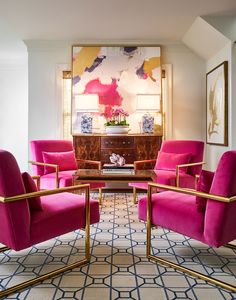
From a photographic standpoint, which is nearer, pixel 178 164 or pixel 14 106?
pixel 178 164

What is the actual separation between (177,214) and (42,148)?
2.82m

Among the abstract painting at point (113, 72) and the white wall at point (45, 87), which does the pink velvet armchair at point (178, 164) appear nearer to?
the abstract painting at point (113, 72)

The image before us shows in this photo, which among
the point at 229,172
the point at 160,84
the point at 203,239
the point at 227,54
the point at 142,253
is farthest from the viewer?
the point at 160,84

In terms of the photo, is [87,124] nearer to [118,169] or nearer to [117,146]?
[117,146]

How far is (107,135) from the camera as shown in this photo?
16.0ft

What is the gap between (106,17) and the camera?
4.30 m

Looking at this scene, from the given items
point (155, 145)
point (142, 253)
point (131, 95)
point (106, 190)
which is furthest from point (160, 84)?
point (142, 253)

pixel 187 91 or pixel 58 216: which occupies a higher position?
pixel 187 91

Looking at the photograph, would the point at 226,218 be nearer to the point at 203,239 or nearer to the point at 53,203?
the point at 203,239

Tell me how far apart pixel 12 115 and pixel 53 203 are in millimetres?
4862

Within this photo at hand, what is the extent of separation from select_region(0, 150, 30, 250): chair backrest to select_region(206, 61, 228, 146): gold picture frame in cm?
348

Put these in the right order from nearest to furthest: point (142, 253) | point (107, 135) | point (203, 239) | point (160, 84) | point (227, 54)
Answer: point (203, 239) < point (142, 253) < point (227, 54) < point (107, 135) < point (160, 84)

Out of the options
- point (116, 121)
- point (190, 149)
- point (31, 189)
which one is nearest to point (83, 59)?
point (116, 121)

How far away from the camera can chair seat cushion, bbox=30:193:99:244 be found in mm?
2041
